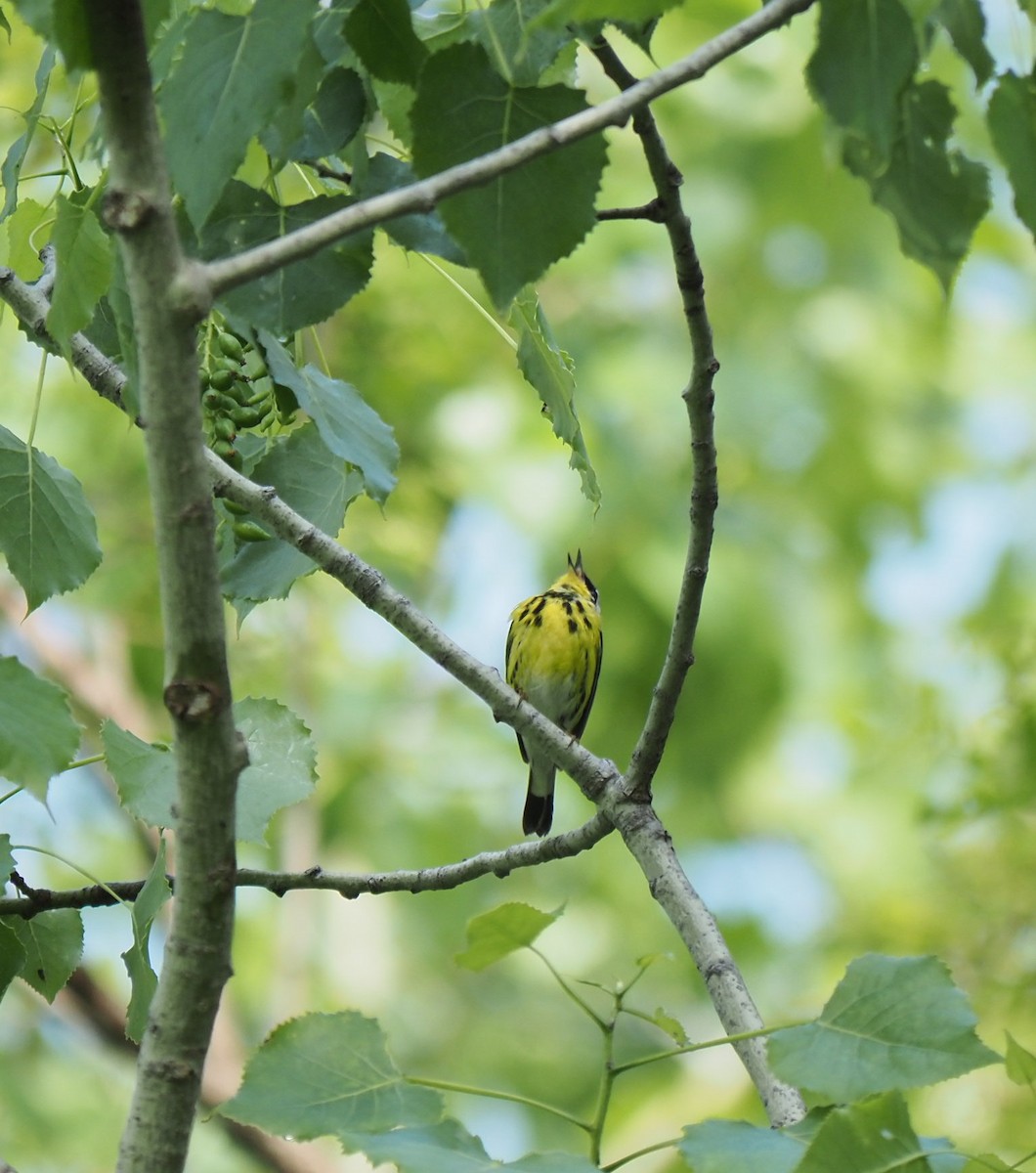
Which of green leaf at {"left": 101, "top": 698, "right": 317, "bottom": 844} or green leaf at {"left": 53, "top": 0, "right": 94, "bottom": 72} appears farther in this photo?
green leaf at {"left": 101, "top": 698, "right": 317, "bottom": 844}

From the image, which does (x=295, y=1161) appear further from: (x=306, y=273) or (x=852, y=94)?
(x=852, y=94)

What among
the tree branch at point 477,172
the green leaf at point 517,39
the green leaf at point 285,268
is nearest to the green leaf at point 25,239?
the green leaf at point 285,268

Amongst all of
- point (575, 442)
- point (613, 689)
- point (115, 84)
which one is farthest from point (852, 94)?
point (613, 689)

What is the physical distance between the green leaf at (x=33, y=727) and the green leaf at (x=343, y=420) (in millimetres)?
368

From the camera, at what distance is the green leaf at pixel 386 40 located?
110 centimetres

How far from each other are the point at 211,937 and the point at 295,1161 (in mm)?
3704

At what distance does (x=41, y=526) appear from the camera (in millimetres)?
1587

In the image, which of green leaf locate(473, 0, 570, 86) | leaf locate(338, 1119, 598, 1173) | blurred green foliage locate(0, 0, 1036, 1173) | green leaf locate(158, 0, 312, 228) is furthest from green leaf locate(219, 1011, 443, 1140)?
blurred green foliage locate(0, 0, 1036, 1173)

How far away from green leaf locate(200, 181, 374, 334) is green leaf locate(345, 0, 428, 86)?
0.16 m

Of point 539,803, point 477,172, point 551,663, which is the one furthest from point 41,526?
point 539,803

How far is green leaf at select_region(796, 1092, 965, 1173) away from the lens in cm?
101

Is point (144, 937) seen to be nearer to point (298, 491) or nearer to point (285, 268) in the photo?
point (298, 491)

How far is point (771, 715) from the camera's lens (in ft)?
23.1

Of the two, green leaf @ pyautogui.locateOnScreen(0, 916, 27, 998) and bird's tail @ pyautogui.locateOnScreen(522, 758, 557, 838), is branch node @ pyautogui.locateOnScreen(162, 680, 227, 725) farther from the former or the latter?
bird's tail @ pyautogui.locateOnScreen(522, 758, 557, 838)
